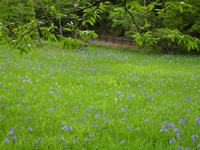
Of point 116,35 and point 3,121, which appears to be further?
point 116,35

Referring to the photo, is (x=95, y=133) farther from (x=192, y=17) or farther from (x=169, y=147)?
(x=192, y=17)

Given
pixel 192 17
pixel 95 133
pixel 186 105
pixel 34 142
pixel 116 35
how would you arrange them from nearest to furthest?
pixel 34 142, pixel 95 133, pixel 186 105, pixel 192 17, pixel 116 35

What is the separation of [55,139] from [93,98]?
6.86 feet

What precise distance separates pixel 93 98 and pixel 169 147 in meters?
2.54

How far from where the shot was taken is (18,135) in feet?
8.74

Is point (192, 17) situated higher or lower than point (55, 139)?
higher

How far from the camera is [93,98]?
15.1ft

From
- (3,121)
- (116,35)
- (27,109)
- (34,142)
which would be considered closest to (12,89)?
(27,109)

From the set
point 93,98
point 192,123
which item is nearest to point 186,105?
point 192,123

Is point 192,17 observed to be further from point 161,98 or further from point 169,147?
point 169,147

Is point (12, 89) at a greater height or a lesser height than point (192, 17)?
lesser

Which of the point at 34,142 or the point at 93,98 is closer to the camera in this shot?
the point at 34,142

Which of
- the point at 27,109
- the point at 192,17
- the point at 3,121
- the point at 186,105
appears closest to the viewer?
the point at 3,121

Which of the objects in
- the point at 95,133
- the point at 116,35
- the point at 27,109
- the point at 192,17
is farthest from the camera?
the point at 116,35
